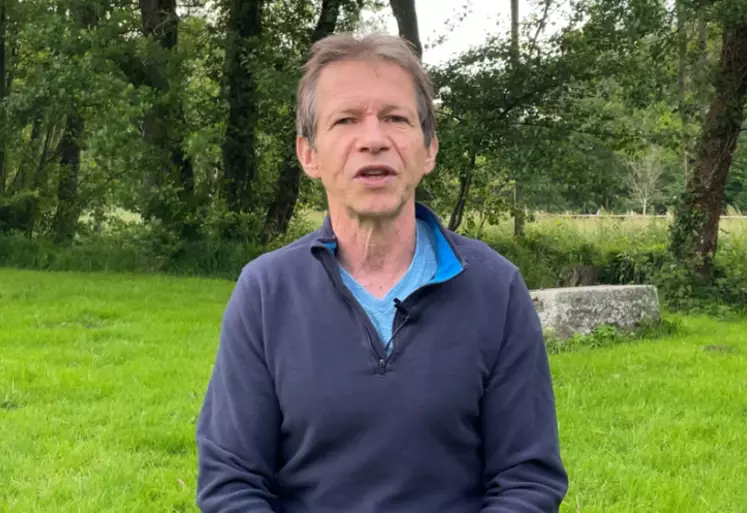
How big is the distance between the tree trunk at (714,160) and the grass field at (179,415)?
3035 millimetres

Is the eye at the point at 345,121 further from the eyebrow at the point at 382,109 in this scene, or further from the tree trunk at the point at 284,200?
the tree trunk at the point at 284,200

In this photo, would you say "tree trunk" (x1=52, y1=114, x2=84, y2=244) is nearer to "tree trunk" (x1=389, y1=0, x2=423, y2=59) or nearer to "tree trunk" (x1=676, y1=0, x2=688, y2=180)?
"tree trunk" (x1=389, y1=0, x2=423, y2=59)

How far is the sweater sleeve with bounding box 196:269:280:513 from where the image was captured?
185 centimetres

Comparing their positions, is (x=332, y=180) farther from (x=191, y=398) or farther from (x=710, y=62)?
(x=710, y=62)

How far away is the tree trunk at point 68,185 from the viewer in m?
15.1

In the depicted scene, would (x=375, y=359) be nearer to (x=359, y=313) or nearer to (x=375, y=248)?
(x=359, y=313)

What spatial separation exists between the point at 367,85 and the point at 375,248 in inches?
15.3

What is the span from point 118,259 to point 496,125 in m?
6.40

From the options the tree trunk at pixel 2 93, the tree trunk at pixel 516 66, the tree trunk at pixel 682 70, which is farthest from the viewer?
the tree trunk at pixel 2 93

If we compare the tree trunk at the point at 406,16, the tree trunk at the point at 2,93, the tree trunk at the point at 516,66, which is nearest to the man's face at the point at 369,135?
the tree trunk at the point at 516,66

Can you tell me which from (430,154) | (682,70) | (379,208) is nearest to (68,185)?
(682,70)

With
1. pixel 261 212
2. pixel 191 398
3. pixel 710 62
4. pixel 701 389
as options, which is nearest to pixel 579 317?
pixel 701 389

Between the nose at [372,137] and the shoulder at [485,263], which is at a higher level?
the nose at [372,137]

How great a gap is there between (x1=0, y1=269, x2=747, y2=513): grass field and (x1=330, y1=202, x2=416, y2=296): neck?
2147mm
